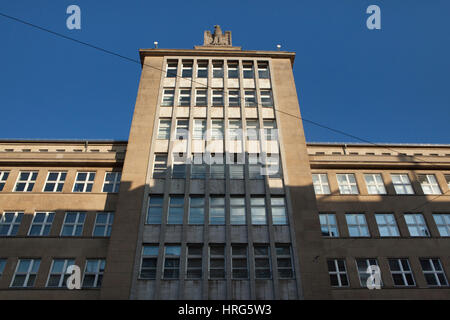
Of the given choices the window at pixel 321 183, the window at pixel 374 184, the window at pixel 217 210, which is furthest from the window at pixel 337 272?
the window at pixel 217 210

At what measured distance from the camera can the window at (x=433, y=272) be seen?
2275cm

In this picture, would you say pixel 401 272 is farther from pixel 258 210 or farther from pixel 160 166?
pixel 160 166

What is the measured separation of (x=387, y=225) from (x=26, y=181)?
25.6m

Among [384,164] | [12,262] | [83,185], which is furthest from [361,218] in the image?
[12,262]

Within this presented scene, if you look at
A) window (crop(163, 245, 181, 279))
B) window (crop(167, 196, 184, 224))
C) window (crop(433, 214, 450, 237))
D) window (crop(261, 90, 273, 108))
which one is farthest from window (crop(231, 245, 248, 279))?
window (crop(433, 214, 450, 237))

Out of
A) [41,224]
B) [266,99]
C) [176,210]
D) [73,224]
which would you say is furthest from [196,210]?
[266,99]

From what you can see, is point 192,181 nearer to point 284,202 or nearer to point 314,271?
point 284,202

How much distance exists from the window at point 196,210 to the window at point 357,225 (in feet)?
32.6

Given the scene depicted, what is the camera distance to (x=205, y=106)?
29.6 metres

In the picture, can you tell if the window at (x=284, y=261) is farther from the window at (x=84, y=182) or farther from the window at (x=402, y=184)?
the window at (x=84, y=182)

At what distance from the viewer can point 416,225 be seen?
25234 millimetres

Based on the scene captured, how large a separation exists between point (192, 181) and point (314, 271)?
964 centimetres

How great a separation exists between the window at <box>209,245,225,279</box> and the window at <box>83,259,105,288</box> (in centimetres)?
660

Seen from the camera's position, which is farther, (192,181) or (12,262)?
(192,181)
